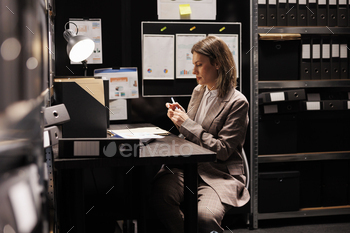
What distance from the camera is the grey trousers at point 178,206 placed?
1.30 metres

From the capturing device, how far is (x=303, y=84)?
2.39 m

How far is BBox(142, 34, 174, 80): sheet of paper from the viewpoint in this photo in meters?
2.33

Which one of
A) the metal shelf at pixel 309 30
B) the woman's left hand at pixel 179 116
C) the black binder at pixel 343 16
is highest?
the black binder at pixel 343 16

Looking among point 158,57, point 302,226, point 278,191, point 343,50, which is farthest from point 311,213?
point 158,57

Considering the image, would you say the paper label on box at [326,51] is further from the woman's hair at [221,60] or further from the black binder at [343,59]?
the woman's hair at [221,60]

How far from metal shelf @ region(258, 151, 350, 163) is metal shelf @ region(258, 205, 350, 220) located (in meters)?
0.38

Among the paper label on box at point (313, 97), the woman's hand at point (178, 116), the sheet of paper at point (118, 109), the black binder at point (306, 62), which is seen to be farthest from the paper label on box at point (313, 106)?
the sheet of paper at point (118, 109)

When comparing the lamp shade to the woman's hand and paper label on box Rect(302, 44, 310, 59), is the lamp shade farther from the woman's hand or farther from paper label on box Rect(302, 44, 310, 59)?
paper label on box Rect(302, 44, 310, 59)

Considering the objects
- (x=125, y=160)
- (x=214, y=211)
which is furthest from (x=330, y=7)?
(x=125, y=160)

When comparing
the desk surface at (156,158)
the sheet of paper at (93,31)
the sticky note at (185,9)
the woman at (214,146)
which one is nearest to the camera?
the desk surface at (156,158)

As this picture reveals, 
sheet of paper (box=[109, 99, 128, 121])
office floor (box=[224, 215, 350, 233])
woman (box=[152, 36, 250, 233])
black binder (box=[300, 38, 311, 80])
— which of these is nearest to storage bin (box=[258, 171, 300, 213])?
office floor (box=[224, 215, 350, 233])

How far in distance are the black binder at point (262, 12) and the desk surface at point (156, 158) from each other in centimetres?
145

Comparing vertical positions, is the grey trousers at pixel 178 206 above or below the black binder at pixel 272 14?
below

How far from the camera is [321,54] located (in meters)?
2.40
